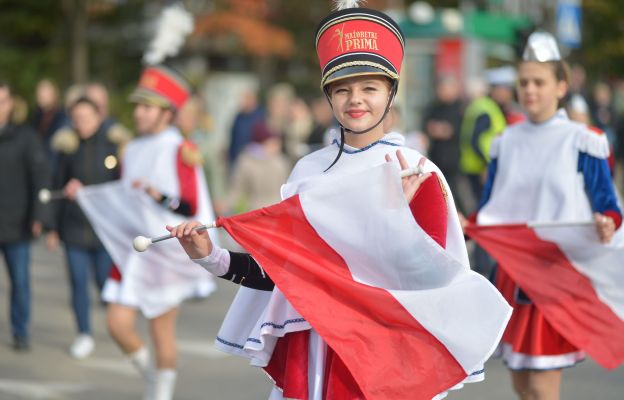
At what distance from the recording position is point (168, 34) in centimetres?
871

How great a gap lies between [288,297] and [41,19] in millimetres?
28297

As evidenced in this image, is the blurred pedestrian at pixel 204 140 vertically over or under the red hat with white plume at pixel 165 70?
under

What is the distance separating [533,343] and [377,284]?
1.68m

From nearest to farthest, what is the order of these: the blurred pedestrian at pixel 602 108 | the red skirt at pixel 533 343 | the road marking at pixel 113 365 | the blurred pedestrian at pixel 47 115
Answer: the red skirt at pixel 533 343 → the road marking at pixel 113 365 → the blurred pedestrian at pixel 47 115 → the blurred pedestrian at pixel 602 108

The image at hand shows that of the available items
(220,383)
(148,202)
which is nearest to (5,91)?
(148,202)

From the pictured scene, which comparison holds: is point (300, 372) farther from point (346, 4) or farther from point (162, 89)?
point (162, 89)

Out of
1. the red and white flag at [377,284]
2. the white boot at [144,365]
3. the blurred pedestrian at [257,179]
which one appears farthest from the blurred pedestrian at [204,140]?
the red and white flag at [377,284]

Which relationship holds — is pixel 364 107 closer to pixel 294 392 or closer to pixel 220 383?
pixel 294 392

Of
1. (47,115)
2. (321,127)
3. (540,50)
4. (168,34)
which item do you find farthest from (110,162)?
(47,115)

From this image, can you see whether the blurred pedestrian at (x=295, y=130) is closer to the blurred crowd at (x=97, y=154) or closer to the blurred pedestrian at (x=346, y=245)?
the blurred crowd at (x=97, y=154)

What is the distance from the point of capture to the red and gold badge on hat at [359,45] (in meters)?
4.10

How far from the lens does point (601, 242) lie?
560cm

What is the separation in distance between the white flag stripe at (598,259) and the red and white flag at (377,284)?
182 centimetres

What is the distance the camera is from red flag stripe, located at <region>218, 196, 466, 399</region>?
398cm
